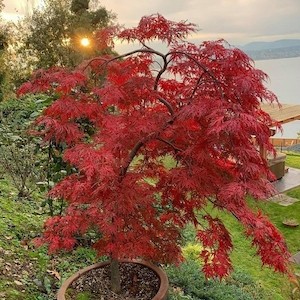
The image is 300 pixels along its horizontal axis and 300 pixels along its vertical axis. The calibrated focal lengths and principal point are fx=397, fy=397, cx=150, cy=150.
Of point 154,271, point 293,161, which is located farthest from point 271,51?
point 154,271

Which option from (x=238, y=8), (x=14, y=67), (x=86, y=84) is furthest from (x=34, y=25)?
(x=86, y=84)

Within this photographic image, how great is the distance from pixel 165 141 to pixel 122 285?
46.6 inches

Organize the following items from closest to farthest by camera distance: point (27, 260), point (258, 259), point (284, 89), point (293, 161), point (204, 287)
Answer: point (27, 260), point (204, 287), point (258, 259), point (293, 161), point (284, 89)

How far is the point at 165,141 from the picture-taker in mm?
2434

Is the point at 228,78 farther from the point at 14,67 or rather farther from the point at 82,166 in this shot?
the point at 14,67

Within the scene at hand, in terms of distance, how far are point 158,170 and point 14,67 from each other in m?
10.4

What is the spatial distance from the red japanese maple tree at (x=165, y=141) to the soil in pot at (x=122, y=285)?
25 centimetres

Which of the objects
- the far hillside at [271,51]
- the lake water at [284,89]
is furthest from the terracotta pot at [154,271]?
the far hillside at [271,51]

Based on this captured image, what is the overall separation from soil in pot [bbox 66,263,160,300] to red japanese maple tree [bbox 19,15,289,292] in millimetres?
249

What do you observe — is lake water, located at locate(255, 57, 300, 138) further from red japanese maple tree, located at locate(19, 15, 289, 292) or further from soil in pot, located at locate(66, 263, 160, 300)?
soil in pot, located at locate(66, 263, 160, 300)

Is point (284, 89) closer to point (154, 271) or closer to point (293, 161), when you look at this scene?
point (293, 161)

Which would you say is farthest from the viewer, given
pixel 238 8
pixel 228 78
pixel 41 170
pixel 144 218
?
pixel 238 8

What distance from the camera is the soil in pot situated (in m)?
2.71

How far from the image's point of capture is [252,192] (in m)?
2.01
